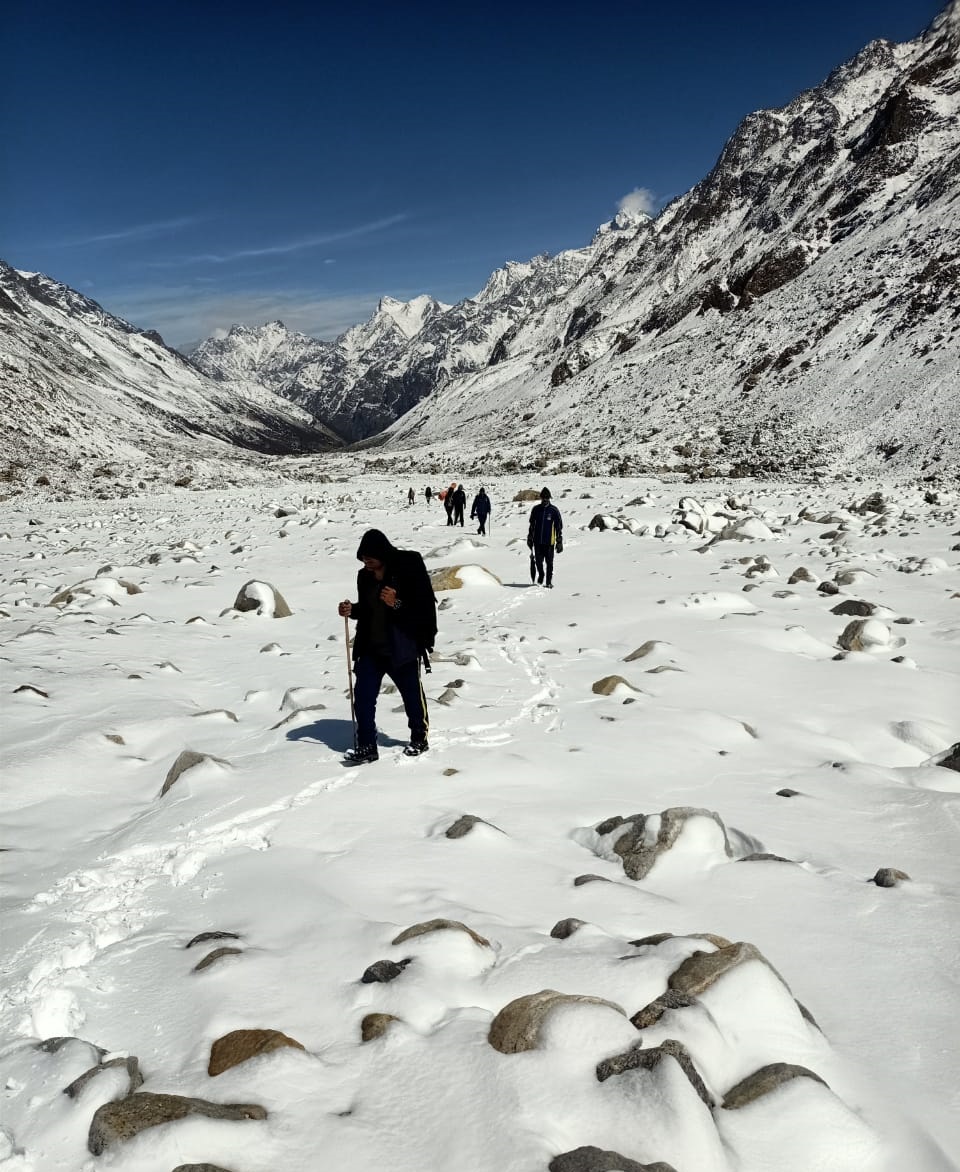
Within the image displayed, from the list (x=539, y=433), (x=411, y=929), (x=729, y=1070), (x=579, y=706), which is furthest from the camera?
(x=539, y=433)

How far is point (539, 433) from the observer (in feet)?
314

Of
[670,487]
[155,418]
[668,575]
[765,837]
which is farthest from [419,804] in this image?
[155,418]

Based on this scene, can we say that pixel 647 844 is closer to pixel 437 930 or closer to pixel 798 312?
pixel 437 930

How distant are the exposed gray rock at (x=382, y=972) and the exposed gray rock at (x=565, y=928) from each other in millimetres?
808

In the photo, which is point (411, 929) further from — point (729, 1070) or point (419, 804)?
point (419, 804)

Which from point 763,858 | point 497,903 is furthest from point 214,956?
point 763,858

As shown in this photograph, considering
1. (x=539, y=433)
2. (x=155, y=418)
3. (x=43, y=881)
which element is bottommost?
(x=43, y=881)

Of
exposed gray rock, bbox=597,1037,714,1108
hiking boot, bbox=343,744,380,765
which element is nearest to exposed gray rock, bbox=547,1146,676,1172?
exposed gray rock, bbox=597,1037,714,1108

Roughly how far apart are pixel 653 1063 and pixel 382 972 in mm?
1298

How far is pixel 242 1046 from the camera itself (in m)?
2.93

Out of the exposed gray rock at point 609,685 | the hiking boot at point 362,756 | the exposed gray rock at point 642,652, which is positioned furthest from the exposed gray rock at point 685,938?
the exposed gray rock at point 642,652

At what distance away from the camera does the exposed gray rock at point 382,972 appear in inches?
132

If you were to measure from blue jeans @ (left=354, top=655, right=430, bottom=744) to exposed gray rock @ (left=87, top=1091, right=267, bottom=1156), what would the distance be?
383 centimetres

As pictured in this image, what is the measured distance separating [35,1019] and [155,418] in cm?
18263
